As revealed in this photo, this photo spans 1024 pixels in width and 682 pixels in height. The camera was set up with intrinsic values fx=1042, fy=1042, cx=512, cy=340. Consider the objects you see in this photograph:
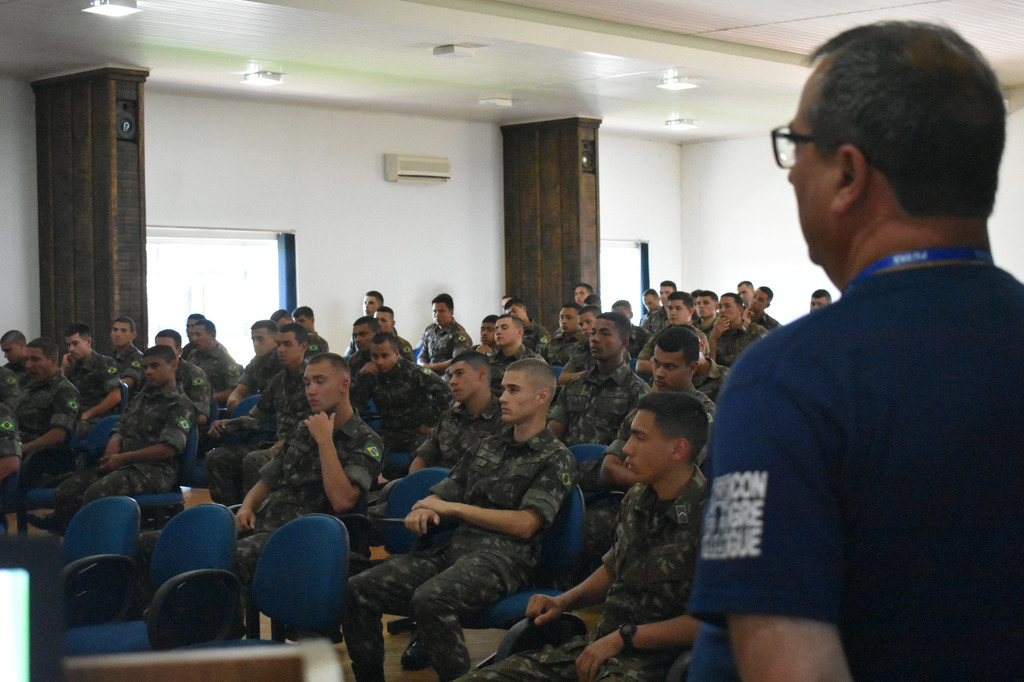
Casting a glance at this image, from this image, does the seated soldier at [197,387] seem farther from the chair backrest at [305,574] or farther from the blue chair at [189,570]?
the chair backrest at [305,574]

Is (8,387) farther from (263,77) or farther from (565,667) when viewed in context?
(565,667)

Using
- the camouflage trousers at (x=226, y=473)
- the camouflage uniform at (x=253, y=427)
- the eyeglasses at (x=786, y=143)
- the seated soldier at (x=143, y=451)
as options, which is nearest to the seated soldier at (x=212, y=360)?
the camouflage uniform at (x=253, y=427)

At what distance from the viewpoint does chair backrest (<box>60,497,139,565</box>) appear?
3.65 metres

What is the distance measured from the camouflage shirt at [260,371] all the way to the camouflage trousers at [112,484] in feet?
6.30

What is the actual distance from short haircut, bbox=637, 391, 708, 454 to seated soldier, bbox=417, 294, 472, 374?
654 cm

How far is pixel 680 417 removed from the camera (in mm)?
2959

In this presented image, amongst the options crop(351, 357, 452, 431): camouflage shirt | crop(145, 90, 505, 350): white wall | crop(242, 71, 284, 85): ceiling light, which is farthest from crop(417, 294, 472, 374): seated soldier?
crop(351, 357, 452, 431): camouflage shirt

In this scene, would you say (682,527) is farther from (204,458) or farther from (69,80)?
(69,80)

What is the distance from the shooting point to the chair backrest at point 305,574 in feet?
10.4

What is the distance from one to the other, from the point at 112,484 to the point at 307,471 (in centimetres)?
161

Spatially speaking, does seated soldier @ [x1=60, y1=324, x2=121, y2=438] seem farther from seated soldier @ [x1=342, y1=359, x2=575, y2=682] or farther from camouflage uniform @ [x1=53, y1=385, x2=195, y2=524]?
seated soldier @ [x1=342, y1=359, x2=575, y2=682]

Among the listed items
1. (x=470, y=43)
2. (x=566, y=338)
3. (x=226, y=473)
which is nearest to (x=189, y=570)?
(x=226, y=473)

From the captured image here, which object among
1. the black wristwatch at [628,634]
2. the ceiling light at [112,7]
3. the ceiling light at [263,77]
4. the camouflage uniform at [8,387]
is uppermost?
the ceiling light at [263,77]

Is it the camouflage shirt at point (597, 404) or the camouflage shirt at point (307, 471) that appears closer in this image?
the camouflage shirt at point (307, 471)
